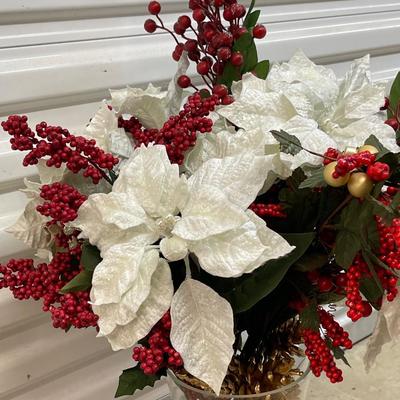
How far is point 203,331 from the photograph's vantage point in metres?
0.41

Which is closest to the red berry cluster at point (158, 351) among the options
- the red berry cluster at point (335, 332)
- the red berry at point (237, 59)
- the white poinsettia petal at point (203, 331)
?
the white poinsettia petal at point (203, 331)

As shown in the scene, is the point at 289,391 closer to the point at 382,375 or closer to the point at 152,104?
the point at 152,104

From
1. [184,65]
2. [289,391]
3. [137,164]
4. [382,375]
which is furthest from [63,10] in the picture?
[382,375]

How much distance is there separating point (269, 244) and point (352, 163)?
7 centimetres

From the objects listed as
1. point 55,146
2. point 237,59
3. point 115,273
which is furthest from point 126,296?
point 237,59

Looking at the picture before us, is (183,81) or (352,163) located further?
(183,81)

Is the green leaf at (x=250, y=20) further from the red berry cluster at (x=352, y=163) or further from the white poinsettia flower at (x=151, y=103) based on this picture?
the red berry cluster at (x=352, y=163)

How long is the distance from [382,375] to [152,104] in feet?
2.11

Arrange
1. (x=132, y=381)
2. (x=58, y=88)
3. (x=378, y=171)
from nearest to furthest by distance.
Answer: (x=378, y=171) → (x=132, y=381) → (x=58, y=88)

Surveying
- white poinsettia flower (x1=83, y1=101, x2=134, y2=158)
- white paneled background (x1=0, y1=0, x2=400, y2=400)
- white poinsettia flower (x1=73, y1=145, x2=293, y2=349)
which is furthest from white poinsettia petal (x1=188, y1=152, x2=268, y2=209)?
white paneled background (x1=0, y1=0, x2=400, y2=400)

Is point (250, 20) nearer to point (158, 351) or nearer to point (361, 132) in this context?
point (361, 132)

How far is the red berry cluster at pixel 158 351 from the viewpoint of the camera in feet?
1.34

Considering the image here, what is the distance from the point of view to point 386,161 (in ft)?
1.34

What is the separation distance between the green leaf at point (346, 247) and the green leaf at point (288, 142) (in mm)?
66
